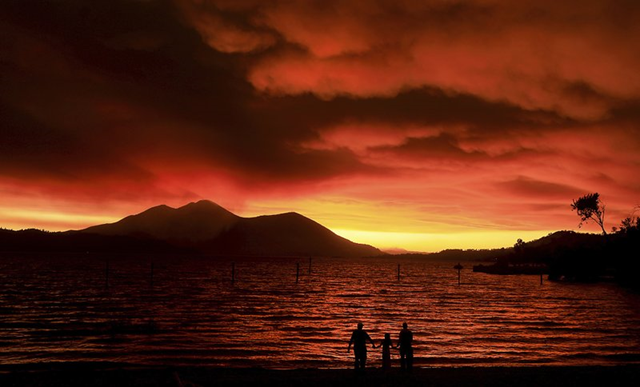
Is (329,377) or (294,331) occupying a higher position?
(329,377)

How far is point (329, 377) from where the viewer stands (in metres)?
21.6

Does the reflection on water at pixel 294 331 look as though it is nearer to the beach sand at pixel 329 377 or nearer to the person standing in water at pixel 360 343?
the beach sand at pixel 329 377

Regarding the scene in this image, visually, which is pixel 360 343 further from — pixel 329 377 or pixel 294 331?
pixel 294 331

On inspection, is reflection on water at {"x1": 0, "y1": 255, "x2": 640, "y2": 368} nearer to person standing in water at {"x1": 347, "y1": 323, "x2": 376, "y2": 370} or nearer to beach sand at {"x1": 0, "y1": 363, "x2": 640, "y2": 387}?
beach sand at {"x1": 0, "y1": 363, "x2": 640, "y2": 387}

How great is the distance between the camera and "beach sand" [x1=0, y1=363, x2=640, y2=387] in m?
20.5

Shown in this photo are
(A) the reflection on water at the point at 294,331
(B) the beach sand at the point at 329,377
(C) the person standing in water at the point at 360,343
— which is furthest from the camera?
(A) the reflection on water at the point at 294,331

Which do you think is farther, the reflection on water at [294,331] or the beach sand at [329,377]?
the reflection on water at [294,331]

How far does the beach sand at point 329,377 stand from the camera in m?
20.5

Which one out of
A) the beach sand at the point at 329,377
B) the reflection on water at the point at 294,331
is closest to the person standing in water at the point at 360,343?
the beach sand at the point at 329,377

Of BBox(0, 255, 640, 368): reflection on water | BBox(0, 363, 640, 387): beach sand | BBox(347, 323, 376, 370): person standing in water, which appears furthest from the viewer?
BBox(0, 255, 640, 368): reflection on water

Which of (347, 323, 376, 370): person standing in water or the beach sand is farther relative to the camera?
(347, 323, 376, 370): person standing in water

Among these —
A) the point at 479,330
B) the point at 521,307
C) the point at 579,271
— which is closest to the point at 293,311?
the point at 479,330

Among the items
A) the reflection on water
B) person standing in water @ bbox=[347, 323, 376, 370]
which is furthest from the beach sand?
the reflection on water

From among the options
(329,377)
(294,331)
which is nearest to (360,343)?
(329,377)
